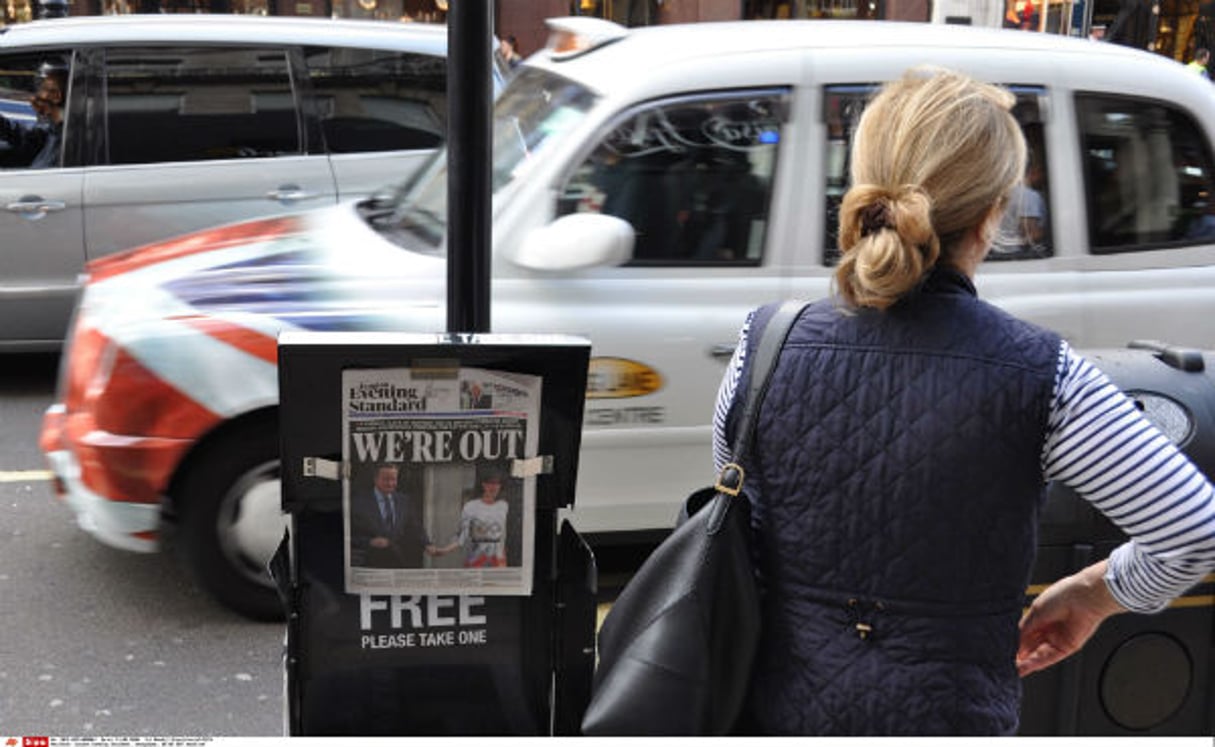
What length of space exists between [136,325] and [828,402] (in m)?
3.01

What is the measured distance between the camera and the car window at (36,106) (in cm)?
692

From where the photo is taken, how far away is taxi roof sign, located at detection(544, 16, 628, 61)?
4773mm

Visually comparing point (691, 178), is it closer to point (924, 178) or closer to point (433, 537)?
point (433, 537)

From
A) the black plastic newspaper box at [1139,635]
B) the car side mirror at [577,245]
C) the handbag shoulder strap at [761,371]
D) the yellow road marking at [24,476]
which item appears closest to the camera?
the handbag shoulder strap at [761,371]

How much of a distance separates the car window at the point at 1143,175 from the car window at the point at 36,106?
5303mm

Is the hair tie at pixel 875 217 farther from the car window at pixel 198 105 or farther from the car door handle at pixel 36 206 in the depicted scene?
the car door handle at pixel 36 206

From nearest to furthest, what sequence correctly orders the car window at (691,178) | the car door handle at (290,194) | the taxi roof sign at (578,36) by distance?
1. the car window at (691,178)
2. the taxi roof sign at (578,36)
3. the car door handle at (290,194)

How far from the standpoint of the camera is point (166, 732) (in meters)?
3.69

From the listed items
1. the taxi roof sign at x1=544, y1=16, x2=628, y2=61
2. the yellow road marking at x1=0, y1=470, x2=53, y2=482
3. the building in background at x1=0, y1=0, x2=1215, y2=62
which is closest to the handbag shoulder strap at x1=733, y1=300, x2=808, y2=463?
the taxi roof sign at x1=544, y1=16, x2=628, y2=61

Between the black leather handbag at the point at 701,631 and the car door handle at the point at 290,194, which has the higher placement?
the black leather handbag at the point at 701,631

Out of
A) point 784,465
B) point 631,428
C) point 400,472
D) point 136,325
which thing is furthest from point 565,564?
point 136,325

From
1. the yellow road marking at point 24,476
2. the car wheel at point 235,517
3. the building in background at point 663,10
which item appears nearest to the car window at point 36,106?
the yellow road marking at point 24,476

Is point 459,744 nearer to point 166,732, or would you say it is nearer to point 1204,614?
point 1204,614

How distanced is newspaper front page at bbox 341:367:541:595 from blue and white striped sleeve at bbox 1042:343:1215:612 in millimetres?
766
